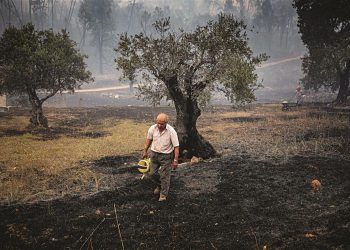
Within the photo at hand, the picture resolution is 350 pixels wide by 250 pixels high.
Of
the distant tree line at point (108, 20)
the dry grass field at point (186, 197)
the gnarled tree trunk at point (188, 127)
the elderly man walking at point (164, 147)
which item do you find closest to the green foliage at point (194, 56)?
the gnarled tree trunk at point (188, 127)

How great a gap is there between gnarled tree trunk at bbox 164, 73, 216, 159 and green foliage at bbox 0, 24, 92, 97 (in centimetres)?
1222

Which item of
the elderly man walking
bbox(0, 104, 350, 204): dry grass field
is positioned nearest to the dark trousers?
the elderly man walking

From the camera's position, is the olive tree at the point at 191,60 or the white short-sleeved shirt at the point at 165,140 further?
the olive tree at the point at 191,60

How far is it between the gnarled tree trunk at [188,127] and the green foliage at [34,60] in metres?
12.2

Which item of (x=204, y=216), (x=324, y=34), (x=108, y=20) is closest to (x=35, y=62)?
(x=204, y=216)

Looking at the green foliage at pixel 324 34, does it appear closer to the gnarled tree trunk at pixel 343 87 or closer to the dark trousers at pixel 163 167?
the gnarled tree trunk at pixel 343 87

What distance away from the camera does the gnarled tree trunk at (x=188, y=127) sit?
15.9 m

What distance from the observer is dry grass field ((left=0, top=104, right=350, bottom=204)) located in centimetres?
1270

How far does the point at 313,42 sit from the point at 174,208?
102 ft

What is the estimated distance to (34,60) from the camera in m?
23.0

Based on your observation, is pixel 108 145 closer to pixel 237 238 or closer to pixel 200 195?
pixel 200 195

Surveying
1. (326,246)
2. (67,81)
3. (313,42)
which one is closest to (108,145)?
(67,81)

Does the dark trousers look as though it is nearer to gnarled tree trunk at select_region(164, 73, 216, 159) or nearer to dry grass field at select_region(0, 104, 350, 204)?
dry grass field at select_region(0, 104, 350, 204)

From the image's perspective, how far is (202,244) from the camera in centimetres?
730
